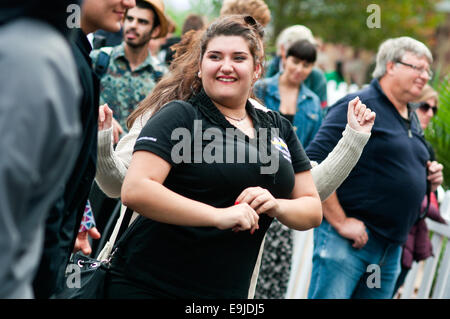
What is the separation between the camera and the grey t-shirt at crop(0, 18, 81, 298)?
4.35 ft

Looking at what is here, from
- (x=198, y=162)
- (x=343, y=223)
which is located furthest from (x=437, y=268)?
→ (x=198, y=162)

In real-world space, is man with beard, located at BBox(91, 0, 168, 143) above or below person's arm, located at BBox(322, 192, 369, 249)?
above

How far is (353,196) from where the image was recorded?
4.36 metres

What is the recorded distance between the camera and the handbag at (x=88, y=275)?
248 centimetres

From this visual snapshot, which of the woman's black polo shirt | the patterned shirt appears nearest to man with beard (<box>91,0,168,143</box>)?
the patterned shirt

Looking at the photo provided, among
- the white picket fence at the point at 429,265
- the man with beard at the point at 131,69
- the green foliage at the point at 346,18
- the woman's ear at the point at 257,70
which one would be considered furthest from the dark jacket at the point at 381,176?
the green foliage at the point at 346,18

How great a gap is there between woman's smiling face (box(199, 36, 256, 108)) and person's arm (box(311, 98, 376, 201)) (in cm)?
71

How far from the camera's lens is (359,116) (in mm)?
3371

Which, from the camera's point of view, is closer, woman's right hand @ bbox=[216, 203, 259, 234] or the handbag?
woman's right hand @ bbox=[216, 203, 259, 234]

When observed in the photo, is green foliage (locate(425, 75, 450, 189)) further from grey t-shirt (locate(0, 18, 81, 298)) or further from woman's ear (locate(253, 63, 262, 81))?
grey t-shirt (locate(0, 18, 81, 298))

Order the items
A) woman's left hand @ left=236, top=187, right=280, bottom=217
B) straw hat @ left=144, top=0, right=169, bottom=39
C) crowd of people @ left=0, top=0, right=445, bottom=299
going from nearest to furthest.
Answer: crowd of people @ left=0, top=0, right=445, bottom=299 < woman's left hand @ left=236, top=187, right=280, bottom=217 < straw hat @ left=144, top=0, right=169, bottom=39
